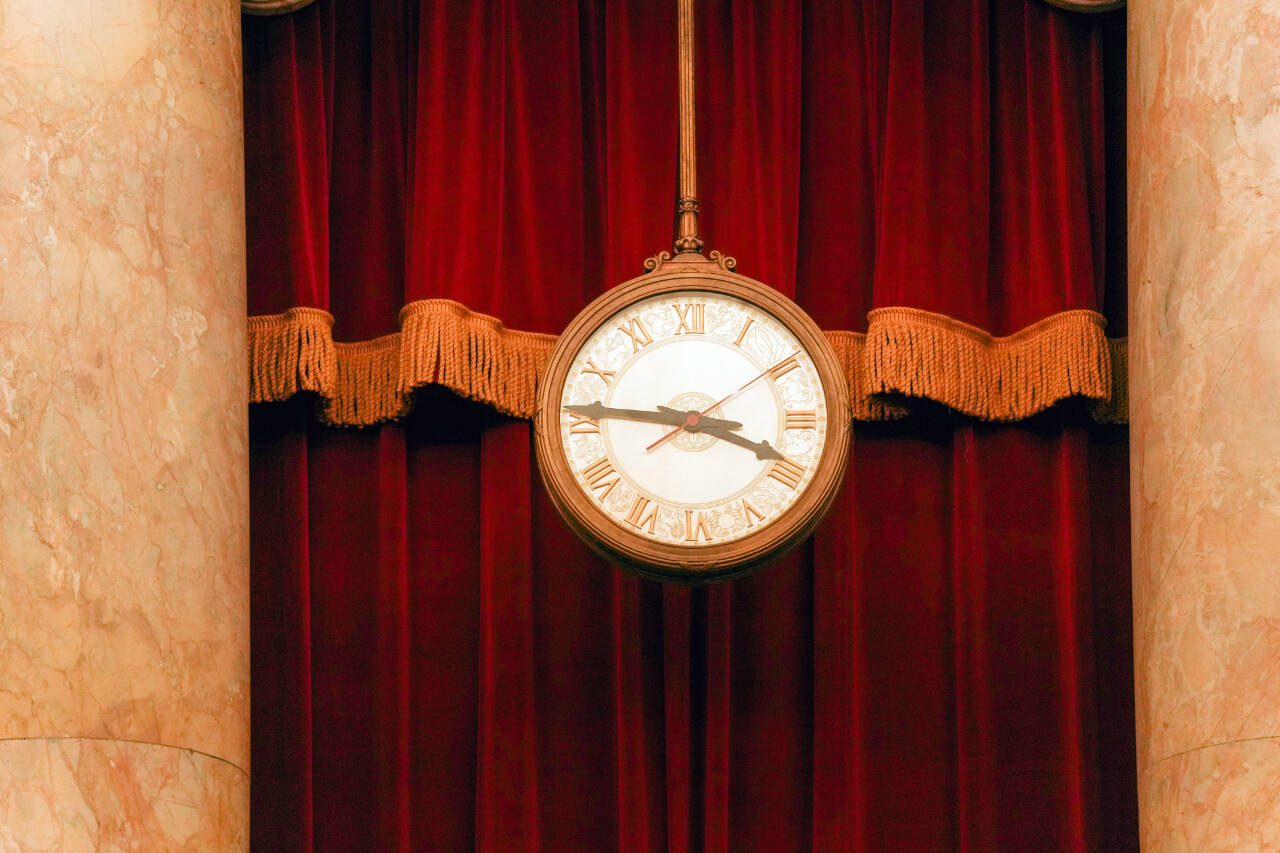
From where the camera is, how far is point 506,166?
266 inches

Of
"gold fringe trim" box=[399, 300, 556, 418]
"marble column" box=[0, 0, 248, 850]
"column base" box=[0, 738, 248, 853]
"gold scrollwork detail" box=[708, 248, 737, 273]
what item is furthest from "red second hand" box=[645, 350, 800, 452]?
"column base" box=[0, 738, 248, 853]

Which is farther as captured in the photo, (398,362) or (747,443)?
(398,362)

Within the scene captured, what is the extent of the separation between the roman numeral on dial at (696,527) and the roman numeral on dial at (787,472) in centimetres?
19

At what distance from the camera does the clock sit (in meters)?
5.77

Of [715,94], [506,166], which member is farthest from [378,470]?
[715,94]

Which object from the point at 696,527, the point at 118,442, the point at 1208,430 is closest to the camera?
the point at 118,442

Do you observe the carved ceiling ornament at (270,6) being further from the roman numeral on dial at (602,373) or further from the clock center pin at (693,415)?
the clock center pin at (693,415)

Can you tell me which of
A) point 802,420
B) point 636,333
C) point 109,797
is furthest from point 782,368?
point 109,797

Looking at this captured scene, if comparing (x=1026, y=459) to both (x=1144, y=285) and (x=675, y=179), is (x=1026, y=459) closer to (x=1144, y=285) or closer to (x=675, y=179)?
(x=1144, y=285)

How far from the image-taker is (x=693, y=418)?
591cm

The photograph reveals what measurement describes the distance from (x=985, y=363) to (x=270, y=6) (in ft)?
6.61

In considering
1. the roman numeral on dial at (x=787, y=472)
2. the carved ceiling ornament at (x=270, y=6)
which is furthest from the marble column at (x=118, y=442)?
the roman numeral on dial at (x=787, y=472)

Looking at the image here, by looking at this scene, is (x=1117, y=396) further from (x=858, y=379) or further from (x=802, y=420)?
(x=802, y=420)

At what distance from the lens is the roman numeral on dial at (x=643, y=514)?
5789 mm
